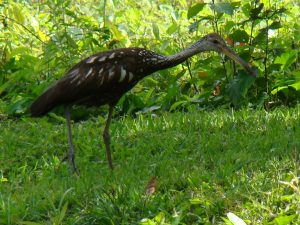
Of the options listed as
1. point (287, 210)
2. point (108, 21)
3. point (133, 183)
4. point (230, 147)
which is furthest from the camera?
point (108, 21)

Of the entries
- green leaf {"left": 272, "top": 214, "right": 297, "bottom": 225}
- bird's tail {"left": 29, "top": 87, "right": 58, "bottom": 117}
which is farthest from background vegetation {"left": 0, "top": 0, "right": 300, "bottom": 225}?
bird's tail {"left": 29, "top": 87, "right": 58, "bottom": 117}

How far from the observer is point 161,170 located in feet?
20.5

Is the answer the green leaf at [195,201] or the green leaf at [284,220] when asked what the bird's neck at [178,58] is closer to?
the green leaf at [195,201]

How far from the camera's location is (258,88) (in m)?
8.33

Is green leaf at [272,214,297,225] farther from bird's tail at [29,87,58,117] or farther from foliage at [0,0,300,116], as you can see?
foliage at [0,0,300,116]

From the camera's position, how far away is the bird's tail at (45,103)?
6605 mm

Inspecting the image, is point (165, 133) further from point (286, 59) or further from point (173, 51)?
point (173, 51)

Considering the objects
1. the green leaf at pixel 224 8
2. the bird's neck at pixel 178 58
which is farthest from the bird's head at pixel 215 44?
the green leaf at pixel 224 8

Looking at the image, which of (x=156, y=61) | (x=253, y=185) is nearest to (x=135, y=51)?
(x=156, y=61)

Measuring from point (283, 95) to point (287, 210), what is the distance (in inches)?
135

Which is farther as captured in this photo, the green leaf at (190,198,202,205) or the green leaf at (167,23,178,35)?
the green leaf at (167,23,178,35)

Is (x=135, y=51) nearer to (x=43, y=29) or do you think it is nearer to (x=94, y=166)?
(x=94, y=166)

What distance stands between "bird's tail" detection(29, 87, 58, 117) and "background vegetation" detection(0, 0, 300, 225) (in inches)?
18.5

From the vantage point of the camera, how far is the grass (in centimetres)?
523
